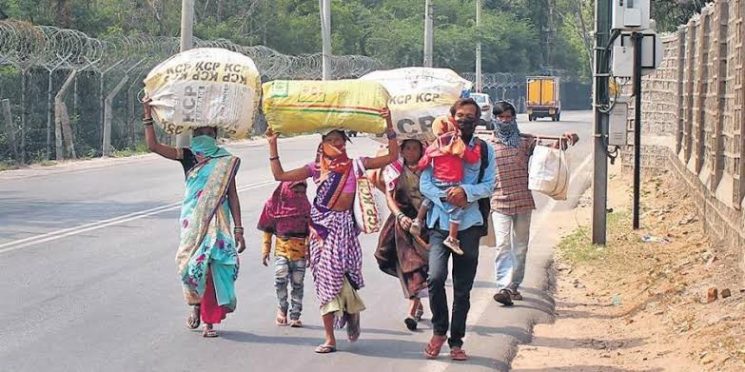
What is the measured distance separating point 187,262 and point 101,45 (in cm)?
2048

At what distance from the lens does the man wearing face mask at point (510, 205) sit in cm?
996

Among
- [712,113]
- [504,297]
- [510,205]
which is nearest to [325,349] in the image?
[504,297]

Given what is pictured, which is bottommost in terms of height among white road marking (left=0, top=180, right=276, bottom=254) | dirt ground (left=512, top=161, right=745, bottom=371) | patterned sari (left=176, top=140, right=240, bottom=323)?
dirt ground (left=512, top=161, right=745, bottom=371)

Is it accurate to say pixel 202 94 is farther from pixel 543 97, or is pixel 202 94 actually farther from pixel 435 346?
pixel 543 97

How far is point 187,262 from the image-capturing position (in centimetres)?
848

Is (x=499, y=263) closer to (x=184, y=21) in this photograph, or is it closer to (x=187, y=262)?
(x=187, y=262)

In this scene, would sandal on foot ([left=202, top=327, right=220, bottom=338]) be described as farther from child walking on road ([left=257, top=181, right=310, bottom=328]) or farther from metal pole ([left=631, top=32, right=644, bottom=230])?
metal pole ([left=631, top=32, right=644, bottom=230])

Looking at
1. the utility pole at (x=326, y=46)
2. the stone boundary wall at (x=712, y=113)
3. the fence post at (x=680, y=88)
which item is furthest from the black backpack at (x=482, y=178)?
the utility pole at (x=326, y=46)

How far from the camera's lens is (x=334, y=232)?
8.09m

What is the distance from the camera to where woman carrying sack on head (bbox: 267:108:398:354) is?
8047 millimetres

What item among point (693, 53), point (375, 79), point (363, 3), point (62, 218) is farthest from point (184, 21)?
point (363, 3)

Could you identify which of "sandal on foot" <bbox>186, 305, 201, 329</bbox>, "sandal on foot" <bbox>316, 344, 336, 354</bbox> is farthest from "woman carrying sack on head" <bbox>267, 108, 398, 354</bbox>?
"sandal on foot" <bbox>186, 305, 201, 329</bbox>

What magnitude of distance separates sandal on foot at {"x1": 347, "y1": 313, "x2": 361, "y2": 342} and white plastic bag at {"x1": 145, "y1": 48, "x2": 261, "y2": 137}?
1.53 metres

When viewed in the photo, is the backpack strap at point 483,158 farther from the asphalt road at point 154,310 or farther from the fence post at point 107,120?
the fence post at point 107,120
